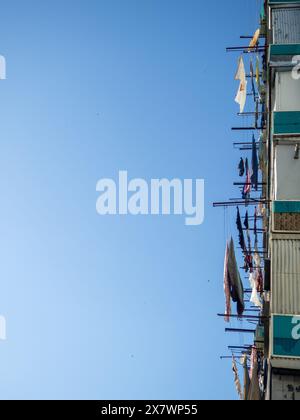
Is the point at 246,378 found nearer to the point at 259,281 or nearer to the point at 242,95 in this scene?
the point at 259,281

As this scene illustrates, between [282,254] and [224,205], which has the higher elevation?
[224,205]

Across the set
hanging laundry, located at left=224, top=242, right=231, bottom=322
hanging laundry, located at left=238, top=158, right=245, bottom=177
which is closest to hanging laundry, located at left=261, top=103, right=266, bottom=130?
hanging laundry, located at left=238, top=158, right=245, bottom=177

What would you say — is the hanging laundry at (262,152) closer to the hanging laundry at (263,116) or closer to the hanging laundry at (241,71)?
the hanging laundry at (263,116)

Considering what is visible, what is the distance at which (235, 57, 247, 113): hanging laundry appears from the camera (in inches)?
851

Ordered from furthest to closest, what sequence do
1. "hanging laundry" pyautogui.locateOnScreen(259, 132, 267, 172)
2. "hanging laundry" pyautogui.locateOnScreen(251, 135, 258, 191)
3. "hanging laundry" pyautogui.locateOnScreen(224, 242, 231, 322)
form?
"hanging laundry" pyautogui.locateOnScreen(259, 132, 267, 172), "hanging laundry" pyautogui.locateOnScreen(251, 135, 258, 191), "hanging laundry" pyautogui.locateOnScreen(224, 242, 231, 322)

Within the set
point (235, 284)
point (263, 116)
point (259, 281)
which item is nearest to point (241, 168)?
point (263, 116)

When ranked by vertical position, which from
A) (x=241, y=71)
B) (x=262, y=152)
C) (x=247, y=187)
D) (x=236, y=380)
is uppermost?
(x=241, y=71)

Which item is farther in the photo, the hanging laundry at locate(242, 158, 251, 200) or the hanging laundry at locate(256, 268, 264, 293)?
the hanging laundry at locate(242, 158, 251, 200)

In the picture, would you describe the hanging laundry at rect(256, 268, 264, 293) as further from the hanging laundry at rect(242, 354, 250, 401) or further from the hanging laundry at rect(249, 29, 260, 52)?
the hanging laundry at rect(249, 29, 260, 52)

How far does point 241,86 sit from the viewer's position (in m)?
21.7
